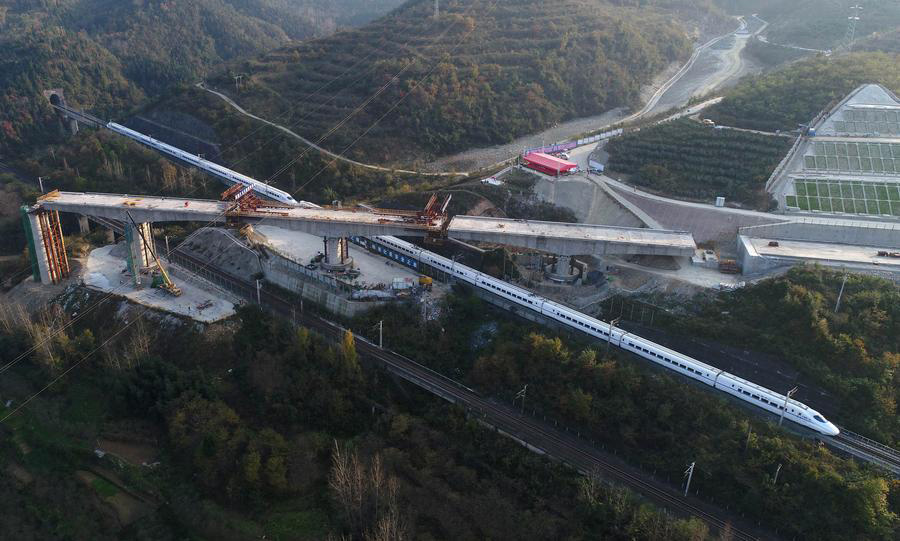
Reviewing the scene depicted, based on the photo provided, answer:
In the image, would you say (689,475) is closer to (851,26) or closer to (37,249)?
(37,249)

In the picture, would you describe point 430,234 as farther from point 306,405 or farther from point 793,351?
point 793,351

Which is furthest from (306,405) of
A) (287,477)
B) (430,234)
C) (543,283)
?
(543,283)

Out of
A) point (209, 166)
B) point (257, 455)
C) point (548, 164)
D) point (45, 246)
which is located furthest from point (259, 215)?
point (209, 166)

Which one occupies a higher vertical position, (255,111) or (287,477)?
(255,111)

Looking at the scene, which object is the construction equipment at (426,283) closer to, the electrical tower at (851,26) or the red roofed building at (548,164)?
the red roofed building at (548,164)

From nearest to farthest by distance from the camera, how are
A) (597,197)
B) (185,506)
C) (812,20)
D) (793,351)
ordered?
(185,506) → (793,351) → (597,197) → (812,20)

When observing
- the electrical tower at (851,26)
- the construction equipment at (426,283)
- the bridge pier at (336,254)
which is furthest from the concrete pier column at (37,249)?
the electrical tower at (851,26)
